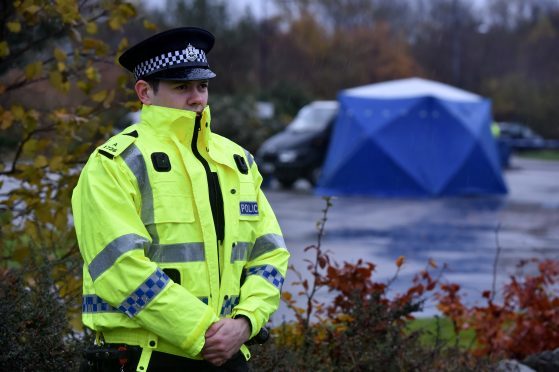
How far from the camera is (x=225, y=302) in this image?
317 centimetres

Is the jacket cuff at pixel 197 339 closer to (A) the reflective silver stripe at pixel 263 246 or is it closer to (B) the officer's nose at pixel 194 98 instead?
(A) the reflective silver stripe at pixel 263 246

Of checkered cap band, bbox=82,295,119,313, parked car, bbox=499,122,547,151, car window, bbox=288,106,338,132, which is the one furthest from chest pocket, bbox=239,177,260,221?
parked car, bbox=499,122,547,151

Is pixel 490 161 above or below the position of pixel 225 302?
below

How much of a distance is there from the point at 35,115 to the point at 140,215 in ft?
8.62

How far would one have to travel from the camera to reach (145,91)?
327 centimetres

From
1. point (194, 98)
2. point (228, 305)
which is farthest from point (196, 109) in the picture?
point (228, 305)

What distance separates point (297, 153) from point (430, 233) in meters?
7.62

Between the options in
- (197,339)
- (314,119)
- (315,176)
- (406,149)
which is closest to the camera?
(197,339)

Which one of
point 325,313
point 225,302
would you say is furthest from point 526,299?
point 225,302

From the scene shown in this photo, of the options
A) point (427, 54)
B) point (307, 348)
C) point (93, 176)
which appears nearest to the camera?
point (93, 176)

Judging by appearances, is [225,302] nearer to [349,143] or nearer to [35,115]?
[35,115]

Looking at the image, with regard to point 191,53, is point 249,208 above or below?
below

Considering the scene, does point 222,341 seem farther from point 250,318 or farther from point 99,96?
point 99,96

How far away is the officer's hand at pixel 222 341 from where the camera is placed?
2967mm
